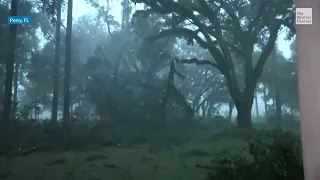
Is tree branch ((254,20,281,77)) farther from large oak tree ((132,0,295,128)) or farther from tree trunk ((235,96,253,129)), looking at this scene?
tree trunk ((235,96,253,129))

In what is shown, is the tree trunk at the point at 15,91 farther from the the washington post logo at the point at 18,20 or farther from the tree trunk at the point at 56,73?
the the washington post logo at the point at 18,20

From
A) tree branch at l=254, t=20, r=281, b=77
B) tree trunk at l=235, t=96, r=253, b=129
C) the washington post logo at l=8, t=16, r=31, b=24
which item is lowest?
tree trunk at l=235, t=96, r=253, b=129

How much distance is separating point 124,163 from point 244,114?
204 centimetres

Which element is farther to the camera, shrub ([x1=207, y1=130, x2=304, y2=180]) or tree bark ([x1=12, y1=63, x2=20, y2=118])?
tree bark ([x1=12, y1=63, x2=20, y2=118])

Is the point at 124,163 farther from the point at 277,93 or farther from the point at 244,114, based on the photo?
the point at 277,93

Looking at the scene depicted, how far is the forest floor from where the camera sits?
11.5ft

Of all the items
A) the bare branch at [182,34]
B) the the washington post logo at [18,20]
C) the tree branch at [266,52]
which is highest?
the bare branch at [182,34]

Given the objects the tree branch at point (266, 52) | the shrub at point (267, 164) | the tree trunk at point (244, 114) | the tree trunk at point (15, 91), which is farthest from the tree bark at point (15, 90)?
the tree branch at point (266, 52)

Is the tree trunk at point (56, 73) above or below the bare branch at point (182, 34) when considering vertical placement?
below

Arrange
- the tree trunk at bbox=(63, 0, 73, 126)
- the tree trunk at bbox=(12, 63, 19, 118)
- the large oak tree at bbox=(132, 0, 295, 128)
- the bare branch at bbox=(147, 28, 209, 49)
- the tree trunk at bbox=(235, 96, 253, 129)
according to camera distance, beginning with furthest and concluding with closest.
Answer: the bare branch at bbox=(147, 28, 209, 49) → the large oak tree at bbox=(132, 0, 295, 128) → the tree trunk at bbox=(235, 96, 253, 129) → the tree trunk at bbox=(63, 0, 73, 126) → the tree trunk at bbox=(12, 63, 19, 118)

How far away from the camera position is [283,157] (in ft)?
9.84

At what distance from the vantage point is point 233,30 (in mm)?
5301

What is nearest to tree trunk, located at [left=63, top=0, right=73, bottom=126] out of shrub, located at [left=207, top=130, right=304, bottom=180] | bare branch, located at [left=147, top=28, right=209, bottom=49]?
bare branch, located at [left=147, top=28, right=209, bottom=49]

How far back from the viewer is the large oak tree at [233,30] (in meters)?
4.84
